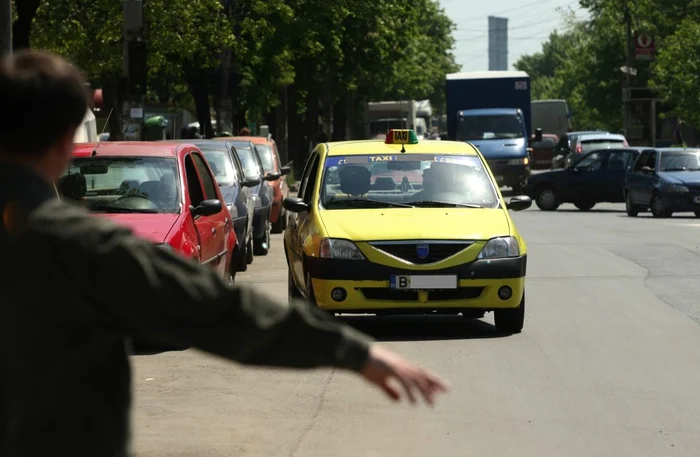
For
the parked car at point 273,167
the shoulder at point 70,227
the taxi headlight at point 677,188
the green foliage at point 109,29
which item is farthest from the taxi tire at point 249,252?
the shoulder at point 70,227

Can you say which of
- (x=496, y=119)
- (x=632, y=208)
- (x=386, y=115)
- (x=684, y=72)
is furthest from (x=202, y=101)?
(x=386, y=115)

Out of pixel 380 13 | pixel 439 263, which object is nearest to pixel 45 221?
pixel 439 263

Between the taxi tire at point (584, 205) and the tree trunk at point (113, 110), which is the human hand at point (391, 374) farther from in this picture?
the taxi tire at point (584, 205)

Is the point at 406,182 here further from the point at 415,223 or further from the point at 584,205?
the point at 584,205

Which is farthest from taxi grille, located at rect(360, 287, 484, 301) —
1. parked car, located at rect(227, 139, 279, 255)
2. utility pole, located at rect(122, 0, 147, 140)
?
utility pole, located at rect(122, 0, 147, 140)

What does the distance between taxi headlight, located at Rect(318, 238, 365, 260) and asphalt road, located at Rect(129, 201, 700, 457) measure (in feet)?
2.36

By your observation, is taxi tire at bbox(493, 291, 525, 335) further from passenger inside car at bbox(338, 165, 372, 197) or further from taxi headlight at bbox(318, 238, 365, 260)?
passenger inside car at bbox(338, 165, 372, 197)

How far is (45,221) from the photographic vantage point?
2.86 meters

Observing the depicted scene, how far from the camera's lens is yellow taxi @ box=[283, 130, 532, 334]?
11742 millimetres

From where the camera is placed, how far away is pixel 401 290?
1174cm

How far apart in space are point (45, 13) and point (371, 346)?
27.9m

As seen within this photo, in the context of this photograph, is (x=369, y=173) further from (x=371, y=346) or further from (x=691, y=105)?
(x=691, y=105)

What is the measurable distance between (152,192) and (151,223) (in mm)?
758

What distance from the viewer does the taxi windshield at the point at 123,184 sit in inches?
473
